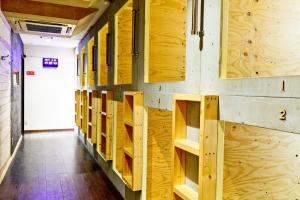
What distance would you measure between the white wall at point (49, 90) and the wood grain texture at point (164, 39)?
671cm

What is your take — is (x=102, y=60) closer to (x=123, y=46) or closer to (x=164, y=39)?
(x=123, y=46)

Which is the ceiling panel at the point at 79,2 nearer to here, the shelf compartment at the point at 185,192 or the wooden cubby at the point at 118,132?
the wooden cubby at the point at 118,132

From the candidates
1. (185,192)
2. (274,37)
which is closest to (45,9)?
(274,37)

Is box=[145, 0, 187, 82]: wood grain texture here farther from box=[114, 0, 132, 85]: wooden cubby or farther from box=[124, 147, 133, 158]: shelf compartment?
box=[114, 0, 132, 85]: wooden cubby

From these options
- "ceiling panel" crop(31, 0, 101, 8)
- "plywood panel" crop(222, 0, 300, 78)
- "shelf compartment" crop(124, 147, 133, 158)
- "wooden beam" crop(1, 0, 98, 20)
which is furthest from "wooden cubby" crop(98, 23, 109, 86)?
"plywood panel" crop(222, 0, 300, 78)

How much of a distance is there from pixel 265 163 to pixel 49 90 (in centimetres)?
780

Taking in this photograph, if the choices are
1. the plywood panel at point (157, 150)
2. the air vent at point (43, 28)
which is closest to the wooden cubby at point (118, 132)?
the plywood panel at point (157, 150)

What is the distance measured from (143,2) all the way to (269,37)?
1.21 metres

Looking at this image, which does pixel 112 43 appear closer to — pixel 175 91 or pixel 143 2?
pixel 143 2

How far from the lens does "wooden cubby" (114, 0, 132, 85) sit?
3.44 m

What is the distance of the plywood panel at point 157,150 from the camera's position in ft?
8.33

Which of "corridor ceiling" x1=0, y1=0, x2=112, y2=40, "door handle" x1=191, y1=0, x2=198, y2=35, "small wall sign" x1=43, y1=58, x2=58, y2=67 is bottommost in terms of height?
"door handle" x1=191, y1=0, x2=198, y2=35

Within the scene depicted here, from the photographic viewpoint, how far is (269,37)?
7.48 ft

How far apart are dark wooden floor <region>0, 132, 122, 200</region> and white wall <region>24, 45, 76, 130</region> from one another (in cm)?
207
